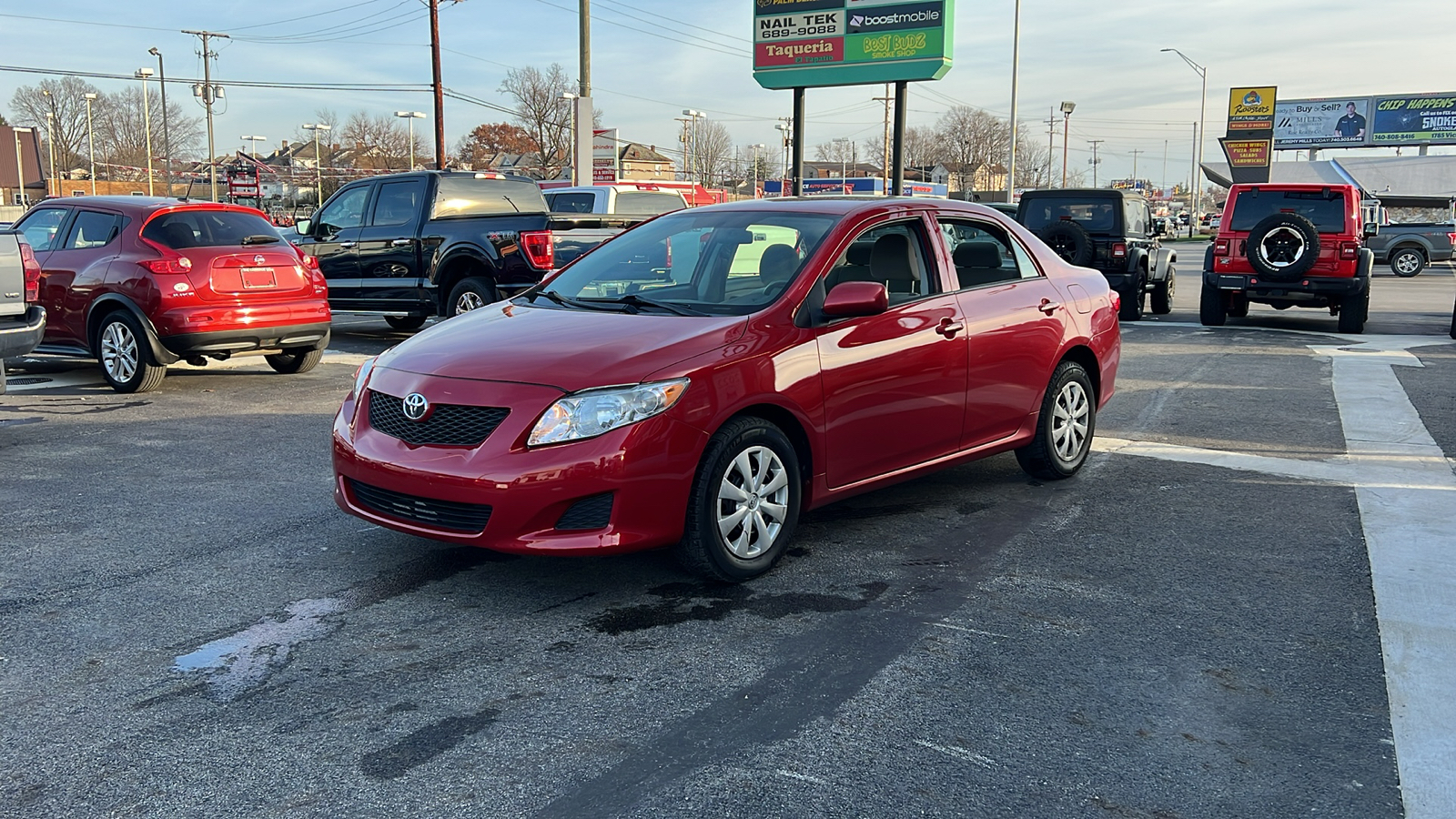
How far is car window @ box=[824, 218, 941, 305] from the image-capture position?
221 inches

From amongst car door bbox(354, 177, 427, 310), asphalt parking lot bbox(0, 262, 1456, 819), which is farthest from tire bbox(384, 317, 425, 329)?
asphalt parking lot bbox(0, 262, 1456, 819)

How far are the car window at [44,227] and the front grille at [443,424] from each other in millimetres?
7362

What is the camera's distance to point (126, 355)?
32.6ft

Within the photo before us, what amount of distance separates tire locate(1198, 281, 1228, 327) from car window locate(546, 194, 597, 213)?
9333mm

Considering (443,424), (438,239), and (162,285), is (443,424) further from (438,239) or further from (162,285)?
(438,239)

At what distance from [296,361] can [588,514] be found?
7820 mm

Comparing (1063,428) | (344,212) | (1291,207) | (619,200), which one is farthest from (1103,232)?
(1063,428)

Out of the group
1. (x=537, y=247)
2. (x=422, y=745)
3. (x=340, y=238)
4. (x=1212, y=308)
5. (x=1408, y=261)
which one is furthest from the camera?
(x=1408, y=261)

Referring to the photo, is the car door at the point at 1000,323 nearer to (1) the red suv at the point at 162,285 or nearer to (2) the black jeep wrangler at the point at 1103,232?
(1) the red suv at the point at 162,285

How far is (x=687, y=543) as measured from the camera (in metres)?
4.68

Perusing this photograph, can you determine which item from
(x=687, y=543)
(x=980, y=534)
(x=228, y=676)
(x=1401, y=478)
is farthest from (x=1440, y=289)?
(x=228, y=676)

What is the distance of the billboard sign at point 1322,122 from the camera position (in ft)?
258

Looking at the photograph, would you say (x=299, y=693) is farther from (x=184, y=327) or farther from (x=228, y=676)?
(x=184, y=327)

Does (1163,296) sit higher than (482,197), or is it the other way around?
(482,197)
